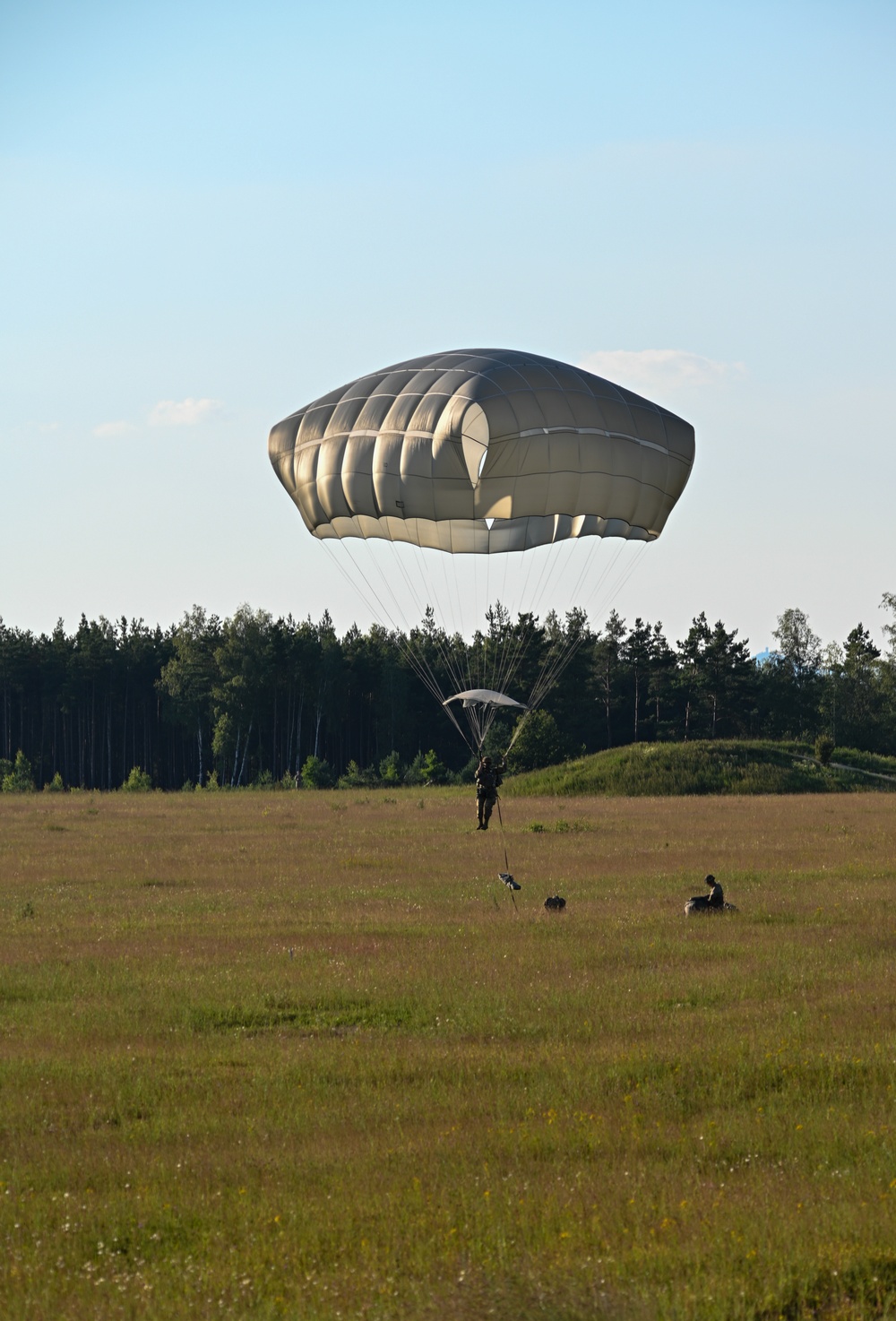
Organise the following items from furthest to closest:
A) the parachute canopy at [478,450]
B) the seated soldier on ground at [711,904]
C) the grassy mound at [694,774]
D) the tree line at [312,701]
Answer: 1. the tree line at [312,701]
2. the grassy mound at [694,774]
3. the parachute canopy at [478,450]
4. the seated soldier on ground at [711,904]

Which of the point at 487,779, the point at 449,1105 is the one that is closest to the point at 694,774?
the point at 487,779

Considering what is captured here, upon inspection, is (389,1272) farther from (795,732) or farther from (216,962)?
(795,732)

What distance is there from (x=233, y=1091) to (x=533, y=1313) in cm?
464

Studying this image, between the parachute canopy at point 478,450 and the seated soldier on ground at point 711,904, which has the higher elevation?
the parachute canopy at point 478,450

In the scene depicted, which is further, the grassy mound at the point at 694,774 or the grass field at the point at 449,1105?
the grassy mound at the point at 694,774

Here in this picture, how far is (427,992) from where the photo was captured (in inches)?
561

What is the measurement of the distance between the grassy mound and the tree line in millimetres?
32223

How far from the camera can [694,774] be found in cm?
5475

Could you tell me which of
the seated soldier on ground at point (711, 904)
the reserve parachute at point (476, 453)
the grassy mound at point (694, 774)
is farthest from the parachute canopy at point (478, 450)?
the grassy mound at point (694, 774)

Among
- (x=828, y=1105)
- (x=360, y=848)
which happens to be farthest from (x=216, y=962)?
(x=360, y=848)

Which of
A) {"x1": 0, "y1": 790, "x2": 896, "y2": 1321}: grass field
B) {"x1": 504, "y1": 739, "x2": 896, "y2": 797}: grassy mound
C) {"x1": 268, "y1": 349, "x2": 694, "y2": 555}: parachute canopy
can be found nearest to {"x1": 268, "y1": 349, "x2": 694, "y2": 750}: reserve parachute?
{"x1": 268, "y1": 349, "x2": 694, "y2": 555}: parachute canopy

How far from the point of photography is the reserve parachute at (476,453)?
2173 cm

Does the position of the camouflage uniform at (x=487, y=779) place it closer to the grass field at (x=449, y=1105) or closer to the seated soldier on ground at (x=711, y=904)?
the grass field at (x=449, y=1105)

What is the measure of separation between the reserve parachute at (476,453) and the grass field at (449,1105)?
19.3 ft
